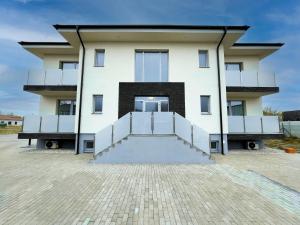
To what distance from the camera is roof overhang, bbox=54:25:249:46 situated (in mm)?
11445

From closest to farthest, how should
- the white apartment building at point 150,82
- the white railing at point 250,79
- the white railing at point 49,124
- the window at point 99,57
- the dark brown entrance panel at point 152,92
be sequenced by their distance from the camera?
1. the white apartment building at point 150,82
2. the dark brown entrance panel at point 152,92
3. the white railing at point 49,124
4. the window at point 99,57
5. the white railing at point 250,79

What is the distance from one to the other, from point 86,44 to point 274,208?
545 inches

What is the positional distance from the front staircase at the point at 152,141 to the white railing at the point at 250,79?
6.05 meters

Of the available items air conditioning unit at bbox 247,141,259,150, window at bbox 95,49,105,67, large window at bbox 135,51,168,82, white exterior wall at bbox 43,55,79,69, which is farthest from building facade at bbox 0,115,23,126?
air conditioning unit at bbox 247,141,259,150

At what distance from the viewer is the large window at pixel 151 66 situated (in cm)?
1256

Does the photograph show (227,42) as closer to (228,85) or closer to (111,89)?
(228,85)

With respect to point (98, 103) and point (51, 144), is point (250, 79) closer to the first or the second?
point (98, 103)

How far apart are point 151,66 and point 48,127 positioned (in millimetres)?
9009

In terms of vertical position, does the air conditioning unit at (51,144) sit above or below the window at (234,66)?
below

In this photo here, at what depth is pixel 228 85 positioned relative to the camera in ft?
42.7

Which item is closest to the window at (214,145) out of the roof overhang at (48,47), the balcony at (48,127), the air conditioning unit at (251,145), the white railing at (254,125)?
the white railing at (254,125)

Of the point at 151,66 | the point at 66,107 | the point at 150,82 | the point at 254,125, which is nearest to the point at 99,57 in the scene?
the point at 151,66

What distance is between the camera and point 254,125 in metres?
12.7

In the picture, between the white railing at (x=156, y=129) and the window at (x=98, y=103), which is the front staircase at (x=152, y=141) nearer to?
the white railing at (x=156, y=129)
